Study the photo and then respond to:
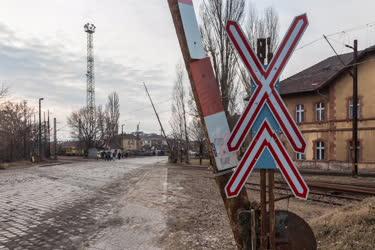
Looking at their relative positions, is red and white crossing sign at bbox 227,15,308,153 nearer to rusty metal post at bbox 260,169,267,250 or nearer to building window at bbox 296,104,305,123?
rusty metal post at bbox 260,169,267,250

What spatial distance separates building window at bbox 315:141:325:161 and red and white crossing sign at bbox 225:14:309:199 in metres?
38.1

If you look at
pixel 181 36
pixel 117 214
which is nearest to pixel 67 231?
pixel 117 214

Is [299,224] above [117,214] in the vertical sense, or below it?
above

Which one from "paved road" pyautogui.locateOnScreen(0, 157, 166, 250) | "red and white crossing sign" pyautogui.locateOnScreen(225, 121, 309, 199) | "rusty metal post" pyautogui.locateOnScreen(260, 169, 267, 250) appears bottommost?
"paved road" pyautogui.locateOnScreen(0, 157, 166, 250)

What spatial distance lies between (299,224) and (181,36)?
228 cm

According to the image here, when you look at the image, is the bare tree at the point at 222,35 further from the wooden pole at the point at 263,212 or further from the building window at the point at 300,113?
the wooden pole at the point at 263,212

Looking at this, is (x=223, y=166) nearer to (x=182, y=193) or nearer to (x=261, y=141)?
(x=261, y=141)

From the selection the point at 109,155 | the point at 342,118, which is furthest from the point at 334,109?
the point at 109,155

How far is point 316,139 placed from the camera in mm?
40656

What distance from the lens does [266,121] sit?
13.0 feet

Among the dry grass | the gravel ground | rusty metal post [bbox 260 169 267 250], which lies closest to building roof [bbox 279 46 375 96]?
the gravel ground

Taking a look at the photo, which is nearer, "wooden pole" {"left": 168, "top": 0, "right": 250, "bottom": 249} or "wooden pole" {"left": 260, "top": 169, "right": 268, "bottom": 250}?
"wooden pole" {"left": 260, "top": 169, "right": 268, "bottom": 250}

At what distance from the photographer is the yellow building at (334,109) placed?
3628cm

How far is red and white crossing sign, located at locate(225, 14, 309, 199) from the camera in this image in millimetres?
3843
